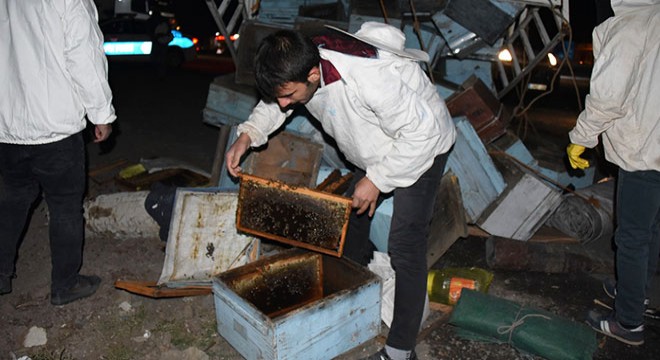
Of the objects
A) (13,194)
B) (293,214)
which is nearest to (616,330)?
(293,214)

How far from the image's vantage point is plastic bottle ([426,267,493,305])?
10.9 ft

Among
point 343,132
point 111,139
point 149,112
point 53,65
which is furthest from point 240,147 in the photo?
point 149,112

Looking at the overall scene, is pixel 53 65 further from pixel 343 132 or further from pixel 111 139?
pixel 111 139

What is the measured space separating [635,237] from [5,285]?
12.5 feet

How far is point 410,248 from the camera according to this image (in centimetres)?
256

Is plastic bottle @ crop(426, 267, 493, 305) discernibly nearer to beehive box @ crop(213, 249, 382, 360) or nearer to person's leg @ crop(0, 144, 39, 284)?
beehive box @ crop(213, 249, 382, 360)

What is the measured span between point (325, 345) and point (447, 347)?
77cm

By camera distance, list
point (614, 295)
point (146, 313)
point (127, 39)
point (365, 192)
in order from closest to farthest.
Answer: point (365, 192) → point (146, 313) → point (614, 295) → point (127, 39)

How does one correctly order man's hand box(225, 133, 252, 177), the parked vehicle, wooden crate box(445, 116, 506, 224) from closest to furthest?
man's hand box(225, 133, 252, 177)
wooden crate box(445, 116, 506, 224)
the parked vehicle

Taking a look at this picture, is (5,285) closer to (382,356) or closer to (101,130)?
(101,130)

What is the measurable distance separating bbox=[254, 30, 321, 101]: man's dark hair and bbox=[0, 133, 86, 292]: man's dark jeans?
4.50 ft

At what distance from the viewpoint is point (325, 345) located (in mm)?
2732

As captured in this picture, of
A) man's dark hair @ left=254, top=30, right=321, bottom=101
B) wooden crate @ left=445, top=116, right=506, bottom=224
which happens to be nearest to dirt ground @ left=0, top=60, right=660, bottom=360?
wooden crate @ left=445, top=116, right=506, bottom=224

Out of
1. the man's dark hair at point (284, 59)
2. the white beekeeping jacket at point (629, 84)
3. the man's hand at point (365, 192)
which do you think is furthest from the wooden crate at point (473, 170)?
the man's dark hair at point (284, 59)
